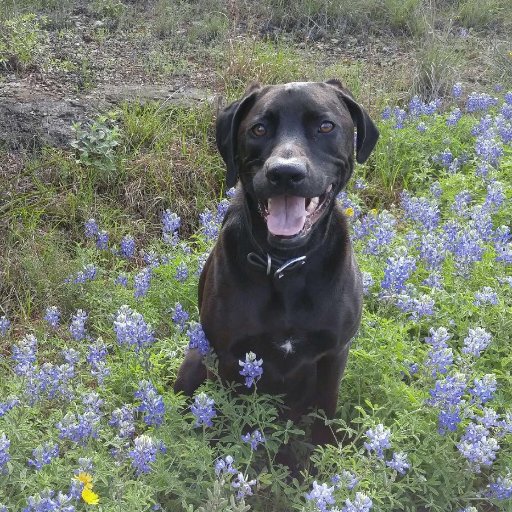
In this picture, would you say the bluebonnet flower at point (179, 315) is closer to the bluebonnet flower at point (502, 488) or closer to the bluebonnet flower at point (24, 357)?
the bluebonnet flower at point (24, 357)

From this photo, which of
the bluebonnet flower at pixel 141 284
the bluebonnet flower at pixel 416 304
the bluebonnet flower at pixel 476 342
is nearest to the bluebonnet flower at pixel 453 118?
the bluebonnet flower at pixel 416 304

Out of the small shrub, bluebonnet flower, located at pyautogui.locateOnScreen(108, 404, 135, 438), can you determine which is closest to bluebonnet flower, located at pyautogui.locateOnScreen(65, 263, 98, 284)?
bluebonnet flower, located at pyautogui.locateOnScreen(108, 404, 135, 438)

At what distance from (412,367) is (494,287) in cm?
83

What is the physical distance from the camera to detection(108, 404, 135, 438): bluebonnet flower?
2447 mm

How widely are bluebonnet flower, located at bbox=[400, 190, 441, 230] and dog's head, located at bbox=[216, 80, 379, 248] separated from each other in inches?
50.3

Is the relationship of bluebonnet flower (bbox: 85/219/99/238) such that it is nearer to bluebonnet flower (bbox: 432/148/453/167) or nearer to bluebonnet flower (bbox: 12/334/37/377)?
bluebonnet flower (bbox: 12/334/37/377)

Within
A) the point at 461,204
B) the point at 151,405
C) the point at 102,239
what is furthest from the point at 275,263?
the point at 461,204

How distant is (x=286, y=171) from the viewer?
97.9 inches

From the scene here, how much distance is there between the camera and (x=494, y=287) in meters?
3.65

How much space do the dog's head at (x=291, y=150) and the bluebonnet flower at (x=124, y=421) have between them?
0.77 m

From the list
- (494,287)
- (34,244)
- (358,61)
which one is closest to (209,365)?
(494,287)

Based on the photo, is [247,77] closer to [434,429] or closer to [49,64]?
[49,64]

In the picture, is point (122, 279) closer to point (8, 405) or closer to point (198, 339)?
point (198, 339)

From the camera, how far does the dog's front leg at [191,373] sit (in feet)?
10.1
